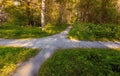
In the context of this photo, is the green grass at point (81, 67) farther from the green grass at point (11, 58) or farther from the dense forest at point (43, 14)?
the dense forest at point (43, 14)

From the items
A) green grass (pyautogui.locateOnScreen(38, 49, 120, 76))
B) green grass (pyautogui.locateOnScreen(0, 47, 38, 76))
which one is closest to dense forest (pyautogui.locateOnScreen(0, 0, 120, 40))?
green grass (pyautogui.locateOnScreen(0, 47, 38, 76))

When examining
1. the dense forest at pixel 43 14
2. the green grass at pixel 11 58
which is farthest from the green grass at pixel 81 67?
the dense forest at pixel 43 14

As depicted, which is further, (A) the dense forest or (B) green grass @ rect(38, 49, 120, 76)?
(A) the dense forest

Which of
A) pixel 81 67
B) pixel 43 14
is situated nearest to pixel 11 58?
pixel 81 67

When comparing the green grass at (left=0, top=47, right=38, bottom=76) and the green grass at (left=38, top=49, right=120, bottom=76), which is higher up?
the green grass at (left=38, top=49, right=120, bottom=76)

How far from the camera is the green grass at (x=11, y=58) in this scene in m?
7.29

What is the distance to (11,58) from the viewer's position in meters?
8.72

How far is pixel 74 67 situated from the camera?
23.5 ft

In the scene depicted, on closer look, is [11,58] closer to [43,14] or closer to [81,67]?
[81,67]

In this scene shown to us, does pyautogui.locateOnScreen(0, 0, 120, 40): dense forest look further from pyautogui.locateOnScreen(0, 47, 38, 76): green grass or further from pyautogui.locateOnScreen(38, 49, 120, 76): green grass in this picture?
pyautogui.locateOnScreen(38, 49, 120, 76): green grass

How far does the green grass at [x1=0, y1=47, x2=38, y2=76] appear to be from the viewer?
23.9 feet

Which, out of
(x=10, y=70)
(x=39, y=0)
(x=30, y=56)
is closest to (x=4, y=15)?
(x=39, y=0)

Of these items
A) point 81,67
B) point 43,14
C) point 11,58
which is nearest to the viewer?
point 81,67

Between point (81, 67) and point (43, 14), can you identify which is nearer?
point (81, 67)
